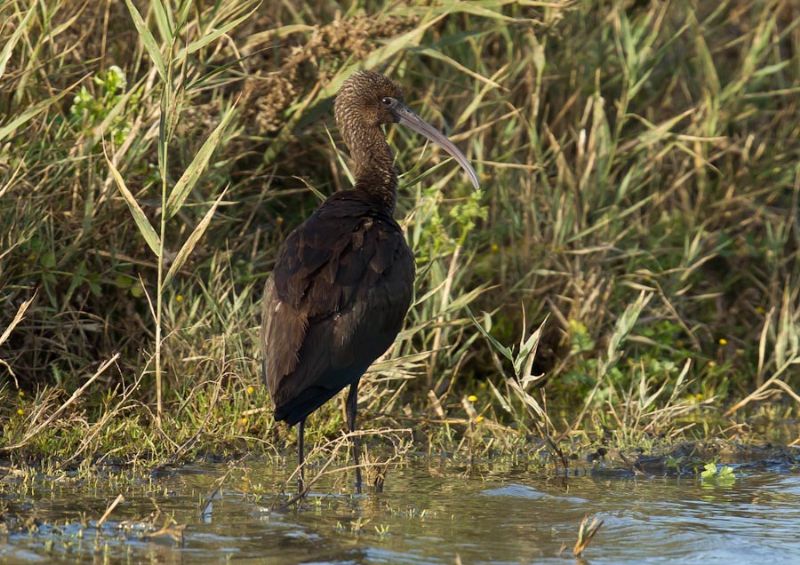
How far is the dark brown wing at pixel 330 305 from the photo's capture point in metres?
5.16

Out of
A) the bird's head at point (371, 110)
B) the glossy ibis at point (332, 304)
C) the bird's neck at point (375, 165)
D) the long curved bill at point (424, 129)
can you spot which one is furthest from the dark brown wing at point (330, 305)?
the long curved bill at point (424, 129)

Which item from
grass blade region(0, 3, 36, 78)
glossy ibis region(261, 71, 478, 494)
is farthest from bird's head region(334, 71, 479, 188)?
grass blade region(0, 3, 36, 78)

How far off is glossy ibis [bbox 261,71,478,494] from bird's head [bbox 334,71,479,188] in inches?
19.8

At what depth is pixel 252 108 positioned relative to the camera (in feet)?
22.7

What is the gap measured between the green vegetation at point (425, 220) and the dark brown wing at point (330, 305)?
430 mm

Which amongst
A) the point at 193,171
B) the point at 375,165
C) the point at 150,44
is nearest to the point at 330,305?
the point at 193,171

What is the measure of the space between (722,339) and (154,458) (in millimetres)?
3345

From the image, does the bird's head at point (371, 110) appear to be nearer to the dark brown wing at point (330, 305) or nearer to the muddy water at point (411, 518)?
the dark brown wing at point (330, 305)

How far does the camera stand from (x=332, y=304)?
5.32 metres

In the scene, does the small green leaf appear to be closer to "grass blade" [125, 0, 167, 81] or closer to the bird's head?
the bird's head

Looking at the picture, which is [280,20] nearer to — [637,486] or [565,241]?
[565,241]

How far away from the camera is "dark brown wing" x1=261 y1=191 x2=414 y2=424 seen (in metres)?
5.16

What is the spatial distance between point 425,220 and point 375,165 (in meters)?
0.51

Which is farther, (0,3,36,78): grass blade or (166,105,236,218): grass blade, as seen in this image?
(0,3,36,78): grass blade
